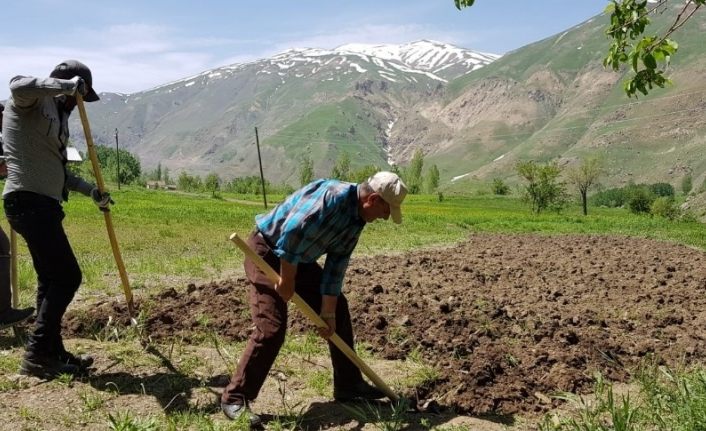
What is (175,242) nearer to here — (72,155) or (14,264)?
(14,264)

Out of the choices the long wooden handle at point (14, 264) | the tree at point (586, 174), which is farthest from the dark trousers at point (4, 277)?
the tree at point (586, 174)

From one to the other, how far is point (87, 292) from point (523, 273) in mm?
7167

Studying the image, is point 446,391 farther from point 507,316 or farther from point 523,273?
point 523,273

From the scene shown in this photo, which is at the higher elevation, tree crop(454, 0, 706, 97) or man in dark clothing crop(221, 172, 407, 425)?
tree crop(454, 0, 706, 97)

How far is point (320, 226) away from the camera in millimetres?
3863

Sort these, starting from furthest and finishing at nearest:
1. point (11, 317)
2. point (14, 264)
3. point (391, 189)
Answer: point (14, 264) → point (11, 317) → point (391, 189)

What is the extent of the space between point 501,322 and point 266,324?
10.9 ft

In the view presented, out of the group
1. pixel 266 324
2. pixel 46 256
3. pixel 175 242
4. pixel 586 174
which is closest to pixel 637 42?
pixel 266 324

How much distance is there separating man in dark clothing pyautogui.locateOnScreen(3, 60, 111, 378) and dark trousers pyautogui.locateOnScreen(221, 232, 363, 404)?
1.46 m

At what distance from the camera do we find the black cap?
4.65 m

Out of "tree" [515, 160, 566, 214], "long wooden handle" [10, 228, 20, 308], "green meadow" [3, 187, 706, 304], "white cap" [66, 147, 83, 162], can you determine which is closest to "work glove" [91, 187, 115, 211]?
"white cap" [66, 147, 83, 162]

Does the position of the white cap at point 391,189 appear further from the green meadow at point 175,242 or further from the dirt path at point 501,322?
the green meadow at point 175,242

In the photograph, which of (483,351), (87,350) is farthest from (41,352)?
(483,351)

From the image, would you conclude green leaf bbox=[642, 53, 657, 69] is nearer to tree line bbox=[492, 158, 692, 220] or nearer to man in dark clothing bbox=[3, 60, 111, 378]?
man in dark clothing bbox=[3, 60, 111, 378]
